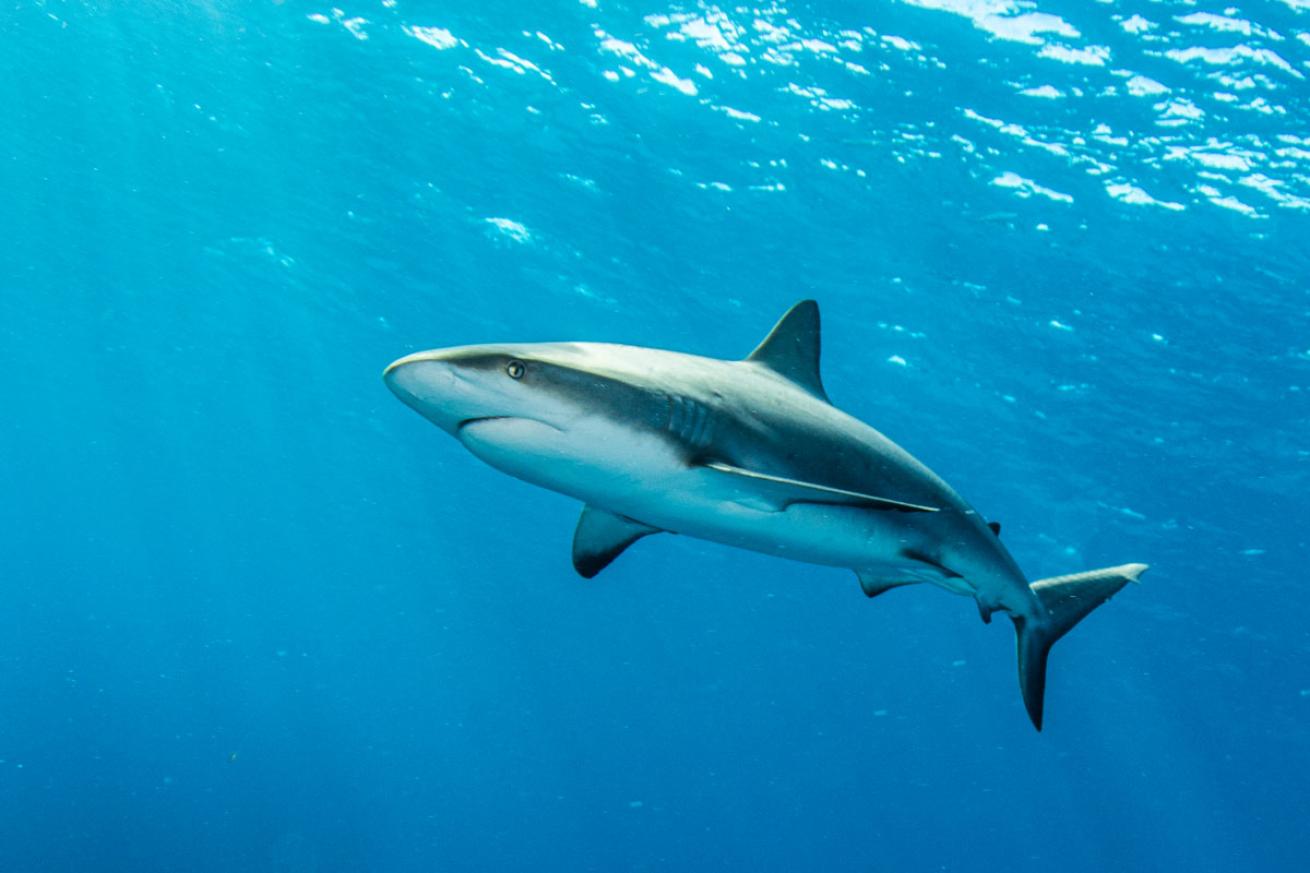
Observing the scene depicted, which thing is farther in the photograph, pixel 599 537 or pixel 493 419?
pixel 599 537

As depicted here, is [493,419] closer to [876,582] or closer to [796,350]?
[796,350]

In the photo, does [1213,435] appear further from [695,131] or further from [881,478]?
[881,478]

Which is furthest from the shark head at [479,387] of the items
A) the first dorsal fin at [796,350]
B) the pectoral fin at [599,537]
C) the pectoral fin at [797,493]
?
the first dorsal fin at [796,350]

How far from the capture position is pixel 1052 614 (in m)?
5.45

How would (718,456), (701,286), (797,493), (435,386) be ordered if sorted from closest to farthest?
(435,386)
(797,493)
(718,456)
(701,286)

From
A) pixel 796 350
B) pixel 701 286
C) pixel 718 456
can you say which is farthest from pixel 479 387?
pixel 701 286

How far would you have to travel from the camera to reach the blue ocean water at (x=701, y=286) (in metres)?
12.2

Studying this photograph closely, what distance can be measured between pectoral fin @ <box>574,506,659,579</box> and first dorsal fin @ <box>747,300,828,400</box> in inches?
47.9

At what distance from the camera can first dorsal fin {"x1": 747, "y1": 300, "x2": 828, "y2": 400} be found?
5.00m

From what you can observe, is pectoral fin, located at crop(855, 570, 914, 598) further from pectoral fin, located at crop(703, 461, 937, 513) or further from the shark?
pectoral fin, located at crop(703, 461, 937, 513)

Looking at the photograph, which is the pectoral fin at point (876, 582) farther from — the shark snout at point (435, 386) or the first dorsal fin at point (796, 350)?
the shark snout at point (435, 386)

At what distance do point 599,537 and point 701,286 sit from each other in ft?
48.0

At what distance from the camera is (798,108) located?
1323 cm

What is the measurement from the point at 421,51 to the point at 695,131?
483 cm
